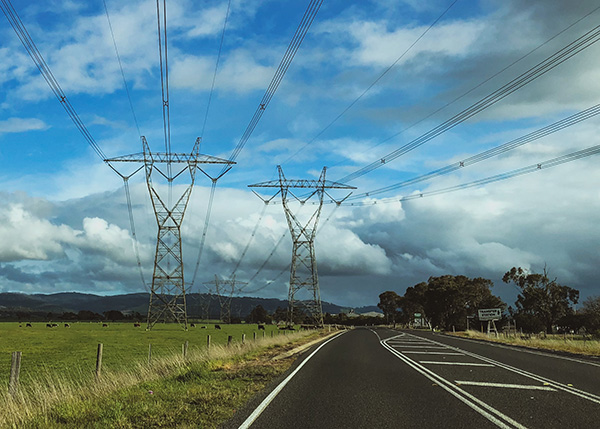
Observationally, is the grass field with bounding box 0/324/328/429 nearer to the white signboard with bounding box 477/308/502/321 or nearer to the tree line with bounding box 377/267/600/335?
the white signboard with bounding box 477/308/502/321

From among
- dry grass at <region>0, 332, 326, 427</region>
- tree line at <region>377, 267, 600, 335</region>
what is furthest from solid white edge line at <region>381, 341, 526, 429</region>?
tree line at <region>377, 267, 600, 335</region>

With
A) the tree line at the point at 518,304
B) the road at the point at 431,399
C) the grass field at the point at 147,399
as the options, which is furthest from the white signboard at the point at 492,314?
the grass field at the point at 147,399

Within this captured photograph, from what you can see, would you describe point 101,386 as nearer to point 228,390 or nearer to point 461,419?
point 228,390

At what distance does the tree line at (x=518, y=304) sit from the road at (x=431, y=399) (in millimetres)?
70417

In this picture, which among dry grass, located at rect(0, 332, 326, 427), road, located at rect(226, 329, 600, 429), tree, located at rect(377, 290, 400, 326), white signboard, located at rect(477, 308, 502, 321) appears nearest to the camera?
road, located at rect(226, 329, 600, 429)

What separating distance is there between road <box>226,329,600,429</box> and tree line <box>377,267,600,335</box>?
70.4m

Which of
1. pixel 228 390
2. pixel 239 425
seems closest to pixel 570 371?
pixel 228 390

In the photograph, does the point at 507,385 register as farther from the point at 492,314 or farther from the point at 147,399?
the point at 492,314

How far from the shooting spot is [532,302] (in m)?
84.8

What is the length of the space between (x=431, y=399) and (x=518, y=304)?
84.5 m

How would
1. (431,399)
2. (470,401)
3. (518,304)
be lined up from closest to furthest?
(470,401) → (431,399) → (518,304)

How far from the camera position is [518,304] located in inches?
3462

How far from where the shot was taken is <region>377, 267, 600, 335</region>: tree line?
278 feet

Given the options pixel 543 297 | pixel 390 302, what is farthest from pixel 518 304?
pixel 390 302
